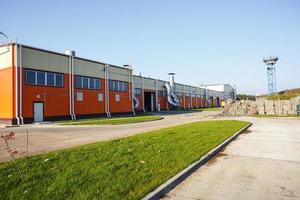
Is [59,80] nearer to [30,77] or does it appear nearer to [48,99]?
[48,99]

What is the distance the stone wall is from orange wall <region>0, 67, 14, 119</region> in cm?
2748

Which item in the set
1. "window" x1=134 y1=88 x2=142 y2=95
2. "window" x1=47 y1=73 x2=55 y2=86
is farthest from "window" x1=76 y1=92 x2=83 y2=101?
"window" x1=134 y1=88 x2=142 y2=95

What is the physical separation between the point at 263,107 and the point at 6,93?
3270 centimetres

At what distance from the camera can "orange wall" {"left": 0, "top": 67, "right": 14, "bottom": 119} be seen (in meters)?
23.8

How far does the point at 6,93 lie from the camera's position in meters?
24.5

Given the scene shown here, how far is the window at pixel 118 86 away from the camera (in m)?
36.6

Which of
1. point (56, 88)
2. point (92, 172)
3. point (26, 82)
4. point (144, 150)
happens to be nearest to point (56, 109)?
point (56, 88)

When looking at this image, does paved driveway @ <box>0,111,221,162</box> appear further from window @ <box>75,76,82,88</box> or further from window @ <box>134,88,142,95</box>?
window @ <box>134,88,142,95</box>

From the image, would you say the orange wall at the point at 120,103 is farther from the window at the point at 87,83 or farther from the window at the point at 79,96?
the window at the point at 79,96

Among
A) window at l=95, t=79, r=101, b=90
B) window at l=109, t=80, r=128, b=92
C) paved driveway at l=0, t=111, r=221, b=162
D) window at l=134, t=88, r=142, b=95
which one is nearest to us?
paved driveway at l=0, t=111, r=221, b=162

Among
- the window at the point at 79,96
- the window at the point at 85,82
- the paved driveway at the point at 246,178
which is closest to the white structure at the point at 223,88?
the window at the point at 85,82

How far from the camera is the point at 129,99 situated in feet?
133

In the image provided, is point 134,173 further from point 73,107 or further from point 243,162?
point 73,107

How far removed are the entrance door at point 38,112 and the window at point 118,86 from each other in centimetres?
1190
